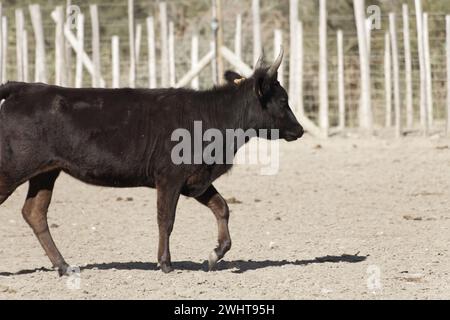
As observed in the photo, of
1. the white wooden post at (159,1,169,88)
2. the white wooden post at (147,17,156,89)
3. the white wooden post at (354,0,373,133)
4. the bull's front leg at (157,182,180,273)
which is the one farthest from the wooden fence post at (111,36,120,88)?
the bull's front leg at (157,182,180,273)

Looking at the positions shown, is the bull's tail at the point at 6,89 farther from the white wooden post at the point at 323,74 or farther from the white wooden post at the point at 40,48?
the white wooden post at the point at 40,48

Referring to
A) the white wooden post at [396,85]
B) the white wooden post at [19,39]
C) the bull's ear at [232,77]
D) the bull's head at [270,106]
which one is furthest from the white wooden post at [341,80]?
the bull's head at [270,106]

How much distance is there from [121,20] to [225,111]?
21.3 m

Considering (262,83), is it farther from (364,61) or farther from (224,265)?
(364,61)

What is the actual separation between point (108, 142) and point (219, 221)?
3.85 feet

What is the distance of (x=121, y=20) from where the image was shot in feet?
99.0

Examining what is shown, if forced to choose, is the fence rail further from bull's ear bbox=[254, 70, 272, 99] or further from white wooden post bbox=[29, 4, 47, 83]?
bull's ear bbox=[254, 70, 272, 99]

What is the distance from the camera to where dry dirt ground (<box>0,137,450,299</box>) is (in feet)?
26.8

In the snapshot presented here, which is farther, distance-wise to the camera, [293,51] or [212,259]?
[293,51]

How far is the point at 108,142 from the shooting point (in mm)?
8969

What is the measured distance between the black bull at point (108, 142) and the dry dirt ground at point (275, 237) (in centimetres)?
58

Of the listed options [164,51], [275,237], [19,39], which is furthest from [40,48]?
[275,237]

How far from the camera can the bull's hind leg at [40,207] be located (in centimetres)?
918
